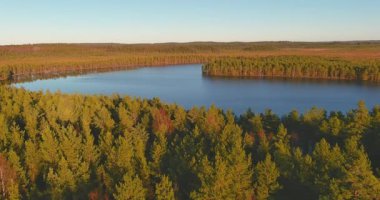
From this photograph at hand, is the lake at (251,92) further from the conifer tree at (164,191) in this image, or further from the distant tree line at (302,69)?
the conifer tree at (164,191)

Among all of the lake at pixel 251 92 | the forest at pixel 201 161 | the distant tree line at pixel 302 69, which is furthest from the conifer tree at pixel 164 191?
the distant tree line at pixel 302 69

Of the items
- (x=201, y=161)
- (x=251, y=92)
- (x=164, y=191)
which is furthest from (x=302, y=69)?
(x=164, y=191)

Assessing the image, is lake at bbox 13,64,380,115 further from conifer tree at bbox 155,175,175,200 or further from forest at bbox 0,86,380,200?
conifer tree at bbox 155,175,175,200

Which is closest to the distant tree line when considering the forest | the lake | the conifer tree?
the lake

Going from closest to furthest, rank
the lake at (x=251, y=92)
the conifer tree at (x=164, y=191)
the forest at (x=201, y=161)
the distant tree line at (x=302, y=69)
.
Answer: the conifer tree at (x=164, y=191), the forest at (x=201, y=161), the lake at (x=251, y=92), the distant tree line at (x=302, y=69)

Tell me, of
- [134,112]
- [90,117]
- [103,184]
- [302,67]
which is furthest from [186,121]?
[302,67]
